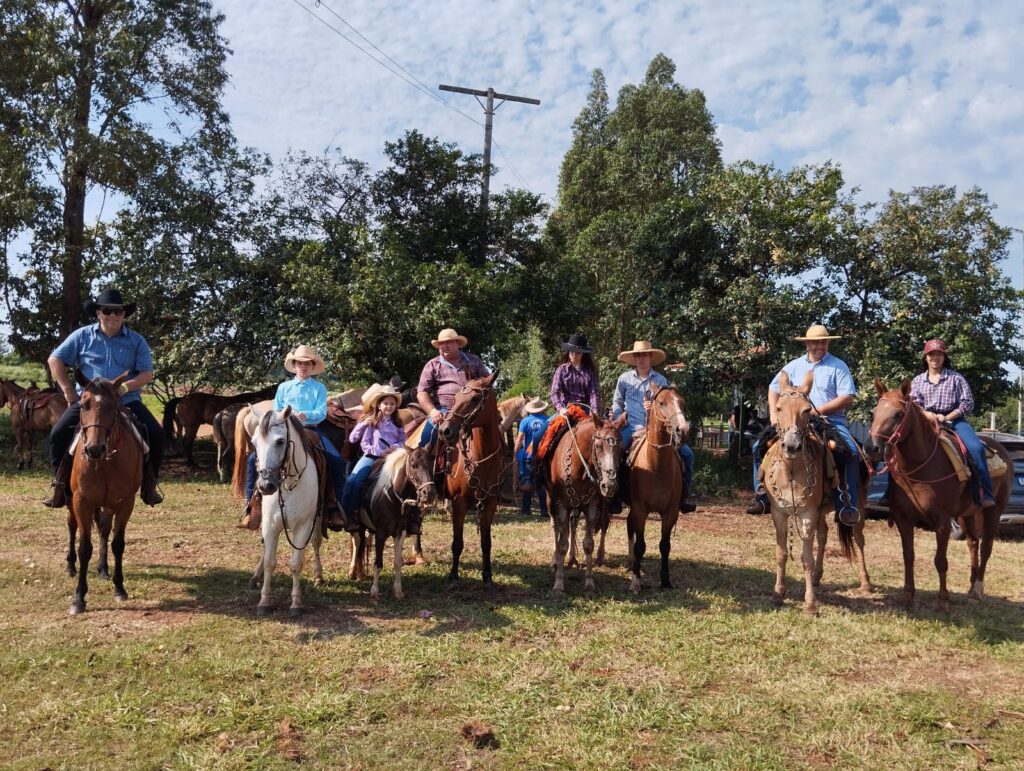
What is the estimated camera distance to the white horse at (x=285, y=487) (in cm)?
635

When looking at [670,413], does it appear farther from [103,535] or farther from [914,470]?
[103,535]

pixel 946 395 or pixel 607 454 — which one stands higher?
pixel 946 395

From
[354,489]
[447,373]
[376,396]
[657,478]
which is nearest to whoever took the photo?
[354,489]

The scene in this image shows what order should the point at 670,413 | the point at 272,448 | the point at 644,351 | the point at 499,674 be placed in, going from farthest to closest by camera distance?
1. the point at 644,351
2. the point at 670,413
3. the point at 272,448
4. the point at 499,674

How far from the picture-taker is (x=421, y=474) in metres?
7.18

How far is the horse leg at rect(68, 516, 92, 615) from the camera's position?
263 inches

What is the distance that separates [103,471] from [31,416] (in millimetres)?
12639

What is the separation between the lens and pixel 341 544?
10352mm

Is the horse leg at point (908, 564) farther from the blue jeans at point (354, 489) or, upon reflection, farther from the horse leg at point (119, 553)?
the horse leg at point (119, 553)

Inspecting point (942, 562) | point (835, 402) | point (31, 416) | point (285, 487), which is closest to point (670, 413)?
point (835, 402)

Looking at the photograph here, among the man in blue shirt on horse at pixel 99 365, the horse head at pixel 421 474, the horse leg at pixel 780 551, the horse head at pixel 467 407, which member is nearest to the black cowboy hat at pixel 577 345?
the horse head at pixel 467 407

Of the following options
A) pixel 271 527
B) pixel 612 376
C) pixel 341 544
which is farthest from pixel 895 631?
pixel 612 376

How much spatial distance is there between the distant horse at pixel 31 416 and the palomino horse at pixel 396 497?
1282cm

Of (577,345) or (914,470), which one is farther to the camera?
(577,345)
